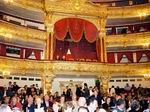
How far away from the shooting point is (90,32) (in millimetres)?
23328

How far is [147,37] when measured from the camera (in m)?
23.5

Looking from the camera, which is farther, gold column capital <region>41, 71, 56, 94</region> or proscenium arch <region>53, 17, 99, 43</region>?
proscenium arch <region>53, 17, 99, 43</region>

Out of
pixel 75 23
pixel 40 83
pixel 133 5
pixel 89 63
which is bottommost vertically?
pixel 40 83

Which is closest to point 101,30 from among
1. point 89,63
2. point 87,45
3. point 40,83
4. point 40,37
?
point 87,45

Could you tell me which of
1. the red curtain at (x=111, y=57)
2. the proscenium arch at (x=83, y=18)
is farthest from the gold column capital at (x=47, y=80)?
the red curtain at (x=111, y=57)

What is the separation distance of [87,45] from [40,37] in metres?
3.93

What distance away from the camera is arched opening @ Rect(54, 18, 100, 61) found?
22.5 metres

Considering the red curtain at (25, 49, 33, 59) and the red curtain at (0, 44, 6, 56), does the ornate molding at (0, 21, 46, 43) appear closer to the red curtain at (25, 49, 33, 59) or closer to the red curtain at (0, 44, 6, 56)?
the red curtain at (0, 44, 6, 56)

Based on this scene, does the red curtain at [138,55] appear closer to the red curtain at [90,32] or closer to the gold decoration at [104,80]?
the gold decoration at [104,80]

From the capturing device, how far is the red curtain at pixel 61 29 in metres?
22.3

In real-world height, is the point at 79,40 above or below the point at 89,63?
above

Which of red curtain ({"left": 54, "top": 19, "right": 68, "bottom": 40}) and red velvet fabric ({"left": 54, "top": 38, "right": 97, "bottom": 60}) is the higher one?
red curtain ({"left": 54, "top": 19, "right": 68, "bottom": 40})

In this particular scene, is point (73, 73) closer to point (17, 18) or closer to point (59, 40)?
point (59, 40)

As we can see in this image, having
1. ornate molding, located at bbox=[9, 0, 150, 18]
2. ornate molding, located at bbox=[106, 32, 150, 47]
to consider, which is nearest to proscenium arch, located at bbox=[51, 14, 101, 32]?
ornate molding, located at bbox=[9, 0, 150, 18]
